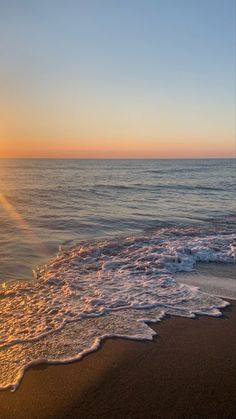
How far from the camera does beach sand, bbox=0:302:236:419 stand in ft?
11.4

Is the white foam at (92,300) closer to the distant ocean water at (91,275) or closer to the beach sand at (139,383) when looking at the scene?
the distant ocean water at (91,275)

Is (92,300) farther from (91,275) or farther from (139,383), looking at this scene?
(139,383)

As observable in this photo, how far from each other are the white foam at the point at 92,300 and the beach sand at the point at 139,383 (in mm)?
249

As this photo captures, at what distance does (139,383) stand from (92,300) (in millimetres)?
Answer: 2501

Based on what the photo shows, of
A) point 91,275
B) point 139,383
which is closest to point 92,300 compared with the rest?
point 91,275

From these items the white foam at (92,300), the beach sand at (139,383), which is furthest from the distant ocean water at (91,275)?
the beach sand at (139,383)

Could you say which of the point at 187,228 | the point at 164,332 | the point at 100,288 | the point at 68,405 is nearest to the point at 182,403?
the point at 68,405

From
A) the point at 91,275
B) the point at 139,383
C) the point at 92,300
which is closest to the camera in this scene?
the point at 139,383

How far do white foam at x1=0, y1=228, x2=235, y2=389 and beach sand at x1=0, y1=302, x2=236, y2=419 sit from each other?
0.25m

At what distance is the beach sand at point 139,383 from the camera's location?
3.46m

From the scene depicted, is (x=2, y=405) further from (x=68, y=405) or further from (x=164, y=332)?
(x=164, y=332)

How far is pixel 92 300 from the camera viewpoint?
6.25 metres

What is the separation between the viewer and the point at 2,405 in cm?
356

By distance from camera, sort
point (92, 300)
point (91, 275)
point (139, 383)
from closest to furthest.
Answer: point (139, 383)
point (92, 300)
point (91, 275)
